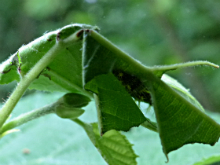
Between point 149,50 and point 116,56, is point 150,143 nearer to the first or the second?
point 116,56

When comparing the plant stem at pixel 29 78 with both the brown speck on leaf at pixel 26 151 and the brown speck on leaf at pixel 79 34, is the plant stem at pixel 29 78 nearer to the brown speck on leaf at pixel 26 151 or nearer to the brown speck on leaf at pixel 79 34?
the brown speck on leaf at pixel 79 34

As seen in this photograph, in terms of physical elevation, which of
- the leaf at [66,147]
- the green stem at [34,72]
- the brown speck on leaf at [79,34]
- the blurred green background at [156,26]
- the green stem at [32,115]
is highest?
the blurred green background at [156,26]

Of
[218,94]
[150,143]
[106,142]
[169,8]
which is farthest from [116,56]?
[169,8]

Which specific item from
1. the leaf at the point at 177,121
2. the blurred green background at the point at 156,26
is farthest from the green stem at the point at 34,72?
the blurred green background at the point at 156,26

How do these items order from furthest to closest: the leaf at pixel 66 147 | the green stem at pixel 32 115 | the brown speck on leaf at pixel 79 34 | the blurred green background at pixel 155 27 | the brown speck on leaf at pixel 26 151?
the blurred green background at pixel 155 27, the brown speck on leaf at pixel 26 151, the leaf at pixel 66 147, the green stem at pixel 32 115, the brown speck on leaf at pixel 79 34

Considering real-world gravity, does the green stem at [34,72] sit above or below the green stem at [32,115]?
below

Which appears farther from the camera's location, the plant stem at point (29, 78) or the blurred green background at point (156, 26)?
the blurred green background at point (156, 26)
